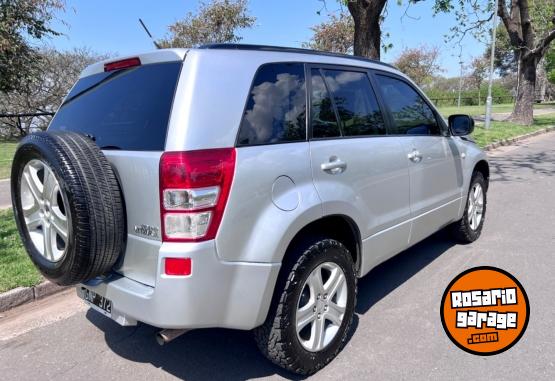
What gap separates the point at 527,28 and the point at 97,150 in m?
20.3

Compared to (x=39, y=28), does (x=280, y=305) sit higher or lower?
lower

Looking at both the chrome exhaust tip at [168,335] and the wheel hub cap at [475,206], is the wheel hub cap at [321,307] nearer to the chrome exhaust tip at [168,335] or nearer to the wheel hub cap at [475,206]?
the chrome exhaust tip at [168,335]

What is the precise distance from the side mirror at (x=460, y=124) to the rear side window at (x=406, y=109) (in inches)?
8.1

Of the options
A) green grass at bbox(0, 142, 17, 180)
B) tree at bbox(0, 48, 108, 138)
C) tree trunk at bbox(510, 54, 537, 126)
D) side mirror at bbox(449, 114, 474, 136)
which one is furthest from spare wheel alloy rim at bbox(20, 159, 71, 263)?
tree trunk at bbox(510, 54, 537, 126)

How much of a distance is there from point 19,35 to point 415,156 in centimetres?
1431

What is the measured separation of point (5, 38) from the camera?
41.2 feet

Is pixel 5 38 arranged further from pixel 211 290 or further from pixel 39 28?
pixel 211 290

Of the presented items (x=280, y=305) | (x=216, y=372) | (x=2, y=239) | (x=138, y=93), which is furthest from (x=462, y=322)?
(x=2, y=239)

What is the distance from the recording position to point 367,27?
370 inches

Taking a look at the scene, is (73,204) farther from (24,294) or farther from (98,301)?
(24,294)

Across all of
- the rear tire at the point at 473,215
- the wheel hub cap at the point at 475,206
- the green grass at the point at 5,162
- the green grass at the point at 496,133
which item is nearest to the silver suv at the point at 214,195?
the rear tire at the point at 473,215

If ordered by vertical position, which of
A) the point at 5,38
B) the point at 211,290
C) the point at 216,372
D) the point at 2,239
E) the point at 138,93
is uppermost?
the point at 5,38

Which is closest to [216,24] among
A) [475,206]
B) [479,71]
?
[475,206]

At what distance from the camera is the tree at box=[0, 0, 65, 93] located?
42.3 feet
